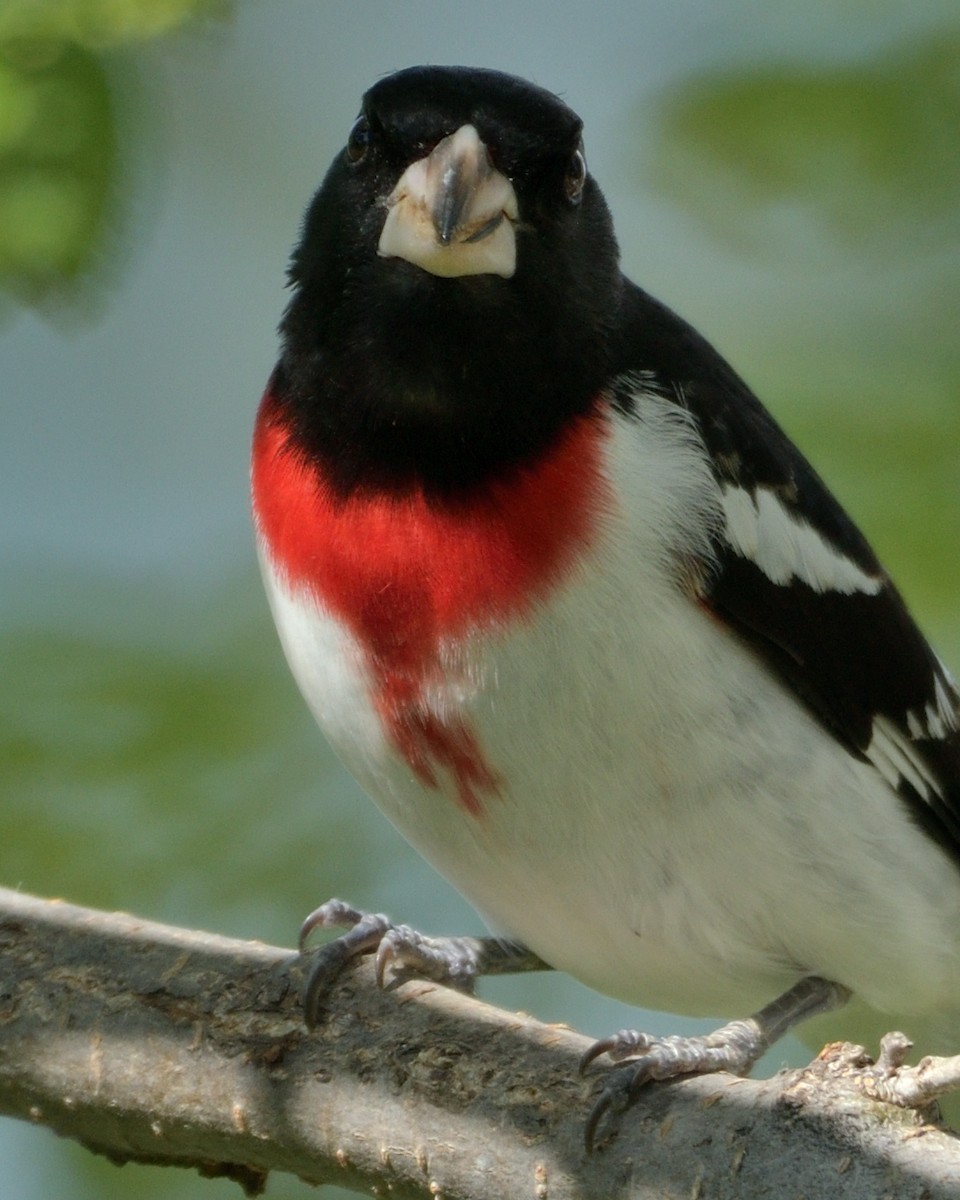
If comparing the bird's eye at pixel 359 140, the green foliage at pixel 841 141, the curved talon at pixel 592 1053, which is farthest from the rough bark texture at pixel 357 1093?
the green foliage at pixel 841 141

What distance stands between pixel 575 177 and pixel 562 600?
74 cm

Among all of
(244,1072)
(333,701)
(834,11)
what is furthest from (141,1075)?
(834,11)

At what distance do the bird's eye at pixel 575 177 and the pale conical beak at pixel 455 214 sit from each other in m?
0.14

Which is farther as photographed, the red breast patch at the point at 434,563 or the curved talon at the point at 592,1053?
the red breast patch at the point at 434,563

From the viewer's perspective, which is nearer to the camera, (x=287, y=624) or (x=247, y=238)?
(x=287, y=624)

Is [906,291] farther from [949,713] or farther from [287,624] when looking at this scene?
[287,624]

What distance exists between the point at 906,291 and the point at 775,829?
1.40 meters

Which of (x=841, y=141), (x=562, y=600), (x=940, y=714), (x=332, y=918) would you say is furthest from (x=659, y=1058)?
(x=841, y=141)

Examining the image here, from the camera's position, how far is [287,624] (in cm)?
304

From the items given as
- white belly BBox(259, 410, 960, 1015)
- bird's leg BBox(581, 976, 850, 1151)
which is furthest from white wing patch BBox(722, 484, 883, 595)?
bird's leg BBox(581, 976, 850, 1151)

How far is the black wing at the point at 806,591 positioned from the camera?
119 inches

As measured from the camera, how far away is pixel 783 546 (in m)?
3.12

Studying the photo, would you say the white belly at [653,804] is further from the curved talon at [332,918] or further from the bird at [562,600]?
the curved talon at [332,918]

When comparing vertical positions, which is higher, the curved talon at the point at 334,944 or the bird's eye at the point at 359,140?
the bird's eye at the point at 359,140
